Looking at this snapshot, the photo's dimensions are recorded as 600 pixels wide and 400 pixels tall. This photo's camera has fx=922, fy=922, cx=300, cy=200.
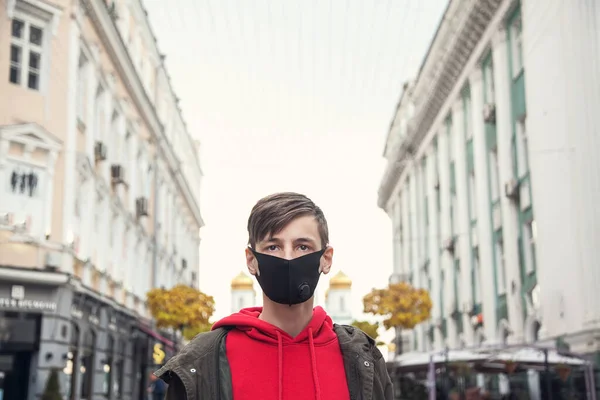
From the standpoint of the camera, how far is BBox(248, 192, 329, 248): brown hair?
2814 mm

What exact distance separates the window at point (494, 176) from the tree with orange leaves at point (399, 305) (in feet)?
15.4

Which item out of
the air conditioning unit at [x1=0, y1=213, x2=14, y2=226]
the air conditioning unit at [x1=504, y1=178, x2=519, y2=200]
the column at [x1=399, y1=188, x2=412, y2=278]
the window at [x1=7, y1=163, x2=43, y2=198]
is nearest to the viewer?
the air conditioning unit at [x1=0, y1=213, x2=14, y2=226]

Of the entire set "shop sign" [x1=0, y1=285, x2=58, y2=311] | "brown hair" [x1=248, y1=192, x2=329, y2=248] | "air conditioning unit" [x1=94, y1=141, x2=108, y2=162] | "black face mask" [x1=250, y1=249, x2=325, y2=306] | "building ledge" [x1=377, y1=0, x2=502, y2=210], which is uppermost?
"building ledge" [x1=377, y1=0, x2=502, y2=210]

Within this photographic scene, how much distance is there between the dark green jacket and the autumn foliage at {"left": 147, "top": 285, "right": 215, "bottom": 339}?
99.2ft

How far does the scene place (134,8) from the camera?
1358 inches

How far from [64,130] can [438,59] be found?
20062mm

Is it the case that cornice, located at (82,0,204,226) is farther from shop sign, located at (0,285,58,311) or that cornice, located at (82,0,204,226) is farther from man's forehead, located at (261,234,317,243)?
man's forehead, located at (261,234,317,243)

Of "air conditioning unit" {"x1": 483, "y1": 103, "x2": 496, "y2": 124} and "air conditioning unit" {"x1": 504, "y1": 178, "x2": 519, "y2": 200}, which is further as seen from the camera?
"air conditioning unit" {"x1": 483, "y1": 103, "x2": 496, "y2": 124}

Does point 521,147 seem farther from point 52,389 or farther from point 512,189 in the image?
point 52,389

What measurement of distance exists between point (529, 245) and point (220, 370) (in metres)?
24.9

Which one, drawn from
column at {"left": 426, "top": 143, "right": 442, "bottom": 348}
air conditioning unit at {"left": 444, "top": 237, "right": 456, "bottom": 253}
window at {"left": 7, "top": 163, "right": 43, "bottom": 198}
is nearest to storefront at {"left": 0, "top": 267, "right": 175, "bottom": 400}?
window at {"left": 7, "top": 163, "right": 43, "bottom": 198}

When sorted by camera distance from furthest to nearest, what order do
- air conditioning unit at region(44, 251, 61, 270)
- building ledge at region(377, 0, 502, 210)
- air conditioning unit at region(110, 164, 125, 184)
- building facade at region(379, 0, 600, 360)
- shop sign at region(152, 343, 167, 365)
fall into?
shop sign at region(152, 343, 167, 365) → building ledge at region(377, 0, 502, 210) → air conditioning unit at region(110, 164, 125, 184) → building facade at region(379, 0, 600, 360) → air conditioning unit at region(44, 251, 61, 270)

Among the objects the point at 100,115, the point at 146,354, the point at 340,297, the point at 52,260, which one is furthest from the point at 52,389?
the point at 340,297

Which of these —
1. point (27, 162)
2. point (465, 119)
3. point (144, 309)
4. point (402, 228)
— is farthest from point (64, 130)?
point (402, 228)
